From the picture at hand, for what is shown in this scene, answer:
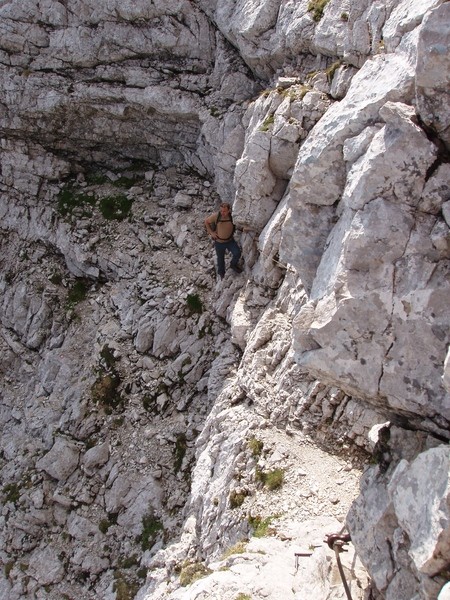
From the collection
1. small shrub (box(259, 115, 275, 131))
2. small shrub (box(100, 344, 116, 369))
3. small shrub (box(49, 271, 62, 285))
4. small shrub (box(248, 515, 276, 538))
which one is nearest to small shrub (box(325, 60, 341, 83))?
small shrub (box(259, 115, 275, 131))

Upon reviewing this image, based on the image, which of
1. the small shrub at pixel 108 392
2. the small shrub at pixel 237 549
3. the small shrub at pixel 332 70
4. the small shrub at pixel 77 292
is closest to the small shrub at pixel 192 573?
the small shrub at pixel 237 549

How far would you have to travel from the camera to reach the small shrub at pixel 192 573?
41.9ft

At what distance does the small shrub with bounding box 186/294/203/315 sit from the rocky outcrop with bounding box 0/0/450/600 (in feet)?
0.49

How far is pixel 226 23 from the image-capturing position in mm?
21703

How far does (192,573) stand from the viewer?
13477mm

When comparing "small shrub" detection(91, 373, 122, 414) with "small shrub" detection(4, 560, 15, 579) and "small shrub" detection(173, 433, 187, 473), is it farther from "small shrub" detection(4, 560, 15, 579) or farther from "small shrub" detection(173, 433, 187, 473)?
"small shrub" detection(4, 560, 15, 579)

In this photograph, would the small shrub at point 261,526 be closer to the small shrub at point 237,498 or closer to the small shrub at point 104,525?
the small shrub at point 237,498

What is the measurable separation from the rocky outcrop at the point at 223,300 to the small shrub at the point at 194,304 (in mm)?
149

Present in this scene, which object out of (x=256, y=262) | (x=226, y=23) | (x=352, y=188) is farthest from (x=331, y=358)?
(x=226, y=23)

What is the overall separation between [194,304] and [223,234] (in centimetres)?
364

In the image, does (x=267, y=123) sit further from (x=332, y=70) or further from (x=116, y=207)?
(x=116, y=207)

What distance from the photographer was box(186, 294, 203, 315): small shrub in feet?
70.3

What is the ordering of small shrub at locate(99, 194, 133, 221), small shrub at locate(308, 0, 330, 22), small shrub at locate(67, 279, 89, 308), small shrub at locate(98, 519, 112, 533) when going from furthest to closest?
small shrub at locate(99, 194, 133, 221)
small shrub at locate(67, 279, 89, 308)
small shrub at locate(98, 519, 112, 533)
small shrub at locate(308, 0, 330, 22)

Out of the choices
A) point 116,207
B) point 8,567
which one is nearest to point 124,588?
point 8,567
